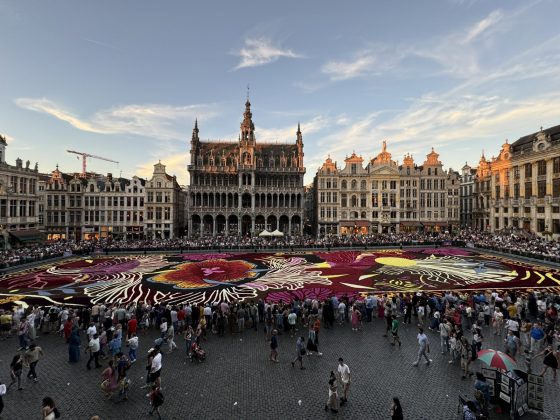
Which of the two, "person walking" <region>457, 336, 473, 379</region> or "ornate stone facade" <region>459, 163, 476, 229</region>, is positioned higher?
"ornate stone facade" <region>459, 163, 476, 229</region>

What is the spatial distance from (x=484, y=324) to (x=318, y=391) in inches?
501

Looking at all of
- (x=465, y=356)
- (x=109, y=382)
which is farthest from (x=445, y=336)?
(x=109, y=382)

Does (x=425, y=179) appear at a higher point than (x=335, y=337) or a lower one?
higher

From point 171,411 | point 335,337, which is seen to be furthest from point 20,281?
point 335,337

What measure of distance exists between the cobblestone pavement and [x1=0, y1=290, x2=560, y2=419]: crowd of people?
408 mm

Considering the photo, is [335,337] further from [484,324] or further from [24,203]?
[24,203]

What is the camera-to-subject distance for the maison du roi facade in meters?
70.6

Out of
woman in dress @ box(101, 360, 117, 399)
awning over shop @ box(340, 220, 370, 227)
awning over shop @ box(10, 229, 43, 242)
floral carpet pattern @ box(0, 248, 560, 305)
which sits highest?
awning over shop @ box(340, 220, 370, 227)

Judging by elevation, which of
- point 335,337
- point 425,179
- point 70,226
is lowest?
point 335,337

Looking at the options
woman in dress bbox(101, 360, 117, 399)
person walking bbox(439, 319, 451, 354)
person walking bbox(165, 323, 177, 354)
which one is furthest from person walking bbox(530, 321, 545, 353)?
woman in dress bbox(101, 360, 117, 399)

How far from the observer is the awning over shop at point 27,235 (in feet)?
161

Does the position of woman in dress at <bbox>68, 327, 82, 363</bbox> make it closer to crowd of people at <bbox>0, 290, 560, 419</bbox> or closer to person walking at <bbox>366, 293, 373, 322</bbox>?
crowd of people at <bbox>0, 290, 560, 419</bbox>

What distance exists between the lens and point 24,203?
175 feet

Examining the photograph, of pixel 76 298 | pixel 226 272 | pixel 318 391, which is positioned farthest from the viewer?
pixel 226 272
